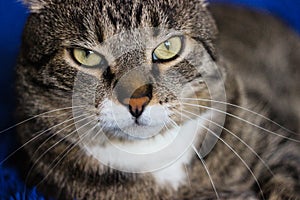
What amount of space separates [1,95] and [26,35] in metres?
0.38

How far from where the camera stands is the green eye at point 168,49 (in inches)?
37.8

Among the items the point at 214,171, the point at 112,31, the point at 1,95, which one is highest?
the point at 112,31

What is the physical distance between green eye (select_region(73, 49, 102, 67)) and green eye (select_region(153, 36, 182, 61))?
0.35 ft

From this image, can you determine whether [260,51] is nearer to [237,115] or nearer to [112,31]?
[237,115]

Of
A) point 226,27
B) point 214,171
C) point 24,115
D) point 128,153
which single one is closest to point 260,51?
point 226,27

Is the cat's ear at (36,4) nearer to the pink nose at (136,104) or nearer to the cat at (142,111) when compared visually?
the cat at (142,111)

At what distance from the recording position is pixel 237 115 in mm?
1109

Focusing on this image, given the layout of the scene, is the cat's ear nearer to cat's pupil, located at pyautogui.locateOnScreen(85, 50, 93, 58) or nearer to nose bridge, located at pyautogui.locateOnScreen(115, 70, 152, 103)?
cat's pupil, located at pyautogui.locateOnScreen(85, 50, 93, 58)

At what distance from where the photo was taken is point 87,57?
960mm

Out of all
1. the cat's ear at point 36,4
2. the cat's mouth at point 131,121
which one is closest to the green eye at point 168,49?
the cat's mouth at point 131,121

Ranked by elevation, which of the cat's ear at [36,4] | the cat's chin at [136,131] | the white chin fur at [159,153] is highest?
the cat's ear at [36,4]

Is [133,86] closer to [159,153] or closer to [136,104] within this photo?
[136,104]

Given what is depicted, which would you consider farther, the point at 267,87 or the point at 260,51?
the point at 260,51

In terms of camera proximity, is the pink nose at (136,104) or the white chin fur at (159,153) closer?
the pink nose at (136,104)
